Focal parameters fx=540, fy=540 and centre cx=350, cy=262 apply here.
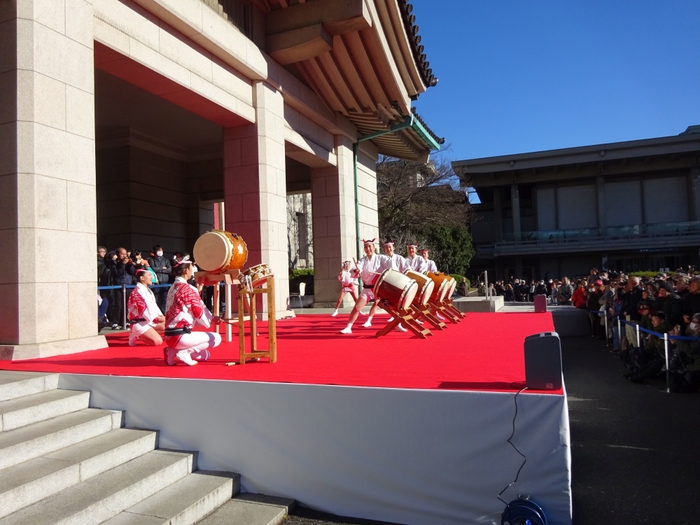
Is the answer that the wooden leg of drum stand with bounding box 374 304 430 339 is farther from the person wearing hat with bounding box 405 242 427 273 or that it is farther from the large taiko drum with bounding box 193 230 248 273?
the large taiko drum with bounding box 193 230 248 273

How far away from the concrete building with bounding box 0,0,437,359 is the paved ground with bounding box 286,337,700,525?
3.74 meters

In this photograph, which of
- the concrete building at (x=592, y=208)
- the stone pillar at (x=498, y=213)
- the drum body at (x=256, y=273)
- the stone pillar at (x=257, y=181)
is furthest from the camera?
the stone pillar at (x=498, y=213)

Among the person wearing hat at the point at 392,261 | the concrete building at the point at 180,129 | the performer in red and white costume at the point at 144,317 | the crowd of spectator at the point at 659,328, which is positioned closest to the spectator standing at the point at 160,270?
the concrete building at the point at 180,129

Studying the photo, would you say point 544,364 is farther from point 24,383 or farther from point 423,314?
point 423,314

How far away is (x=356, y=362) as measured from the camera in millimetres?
5090

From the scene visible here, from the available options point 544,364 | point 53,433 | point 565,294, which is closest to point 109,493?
point 53,433

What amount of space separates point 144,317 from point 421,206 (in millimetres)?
20277

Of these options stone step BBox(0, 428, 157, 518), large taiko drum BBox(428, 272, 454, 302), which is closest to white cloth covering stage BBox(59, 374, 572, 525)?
stone step BBox(0, 428, 157, 518)

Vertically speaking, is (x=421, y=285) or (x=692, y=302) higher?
(x=421, y=285)

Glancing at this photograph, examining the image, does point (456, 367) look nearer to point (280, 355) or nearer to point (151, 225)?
point (280, 355)

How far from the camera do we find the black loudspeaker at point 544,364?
3.52 metres

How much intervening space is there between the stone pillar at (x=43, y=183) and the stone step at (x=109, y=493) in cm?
226

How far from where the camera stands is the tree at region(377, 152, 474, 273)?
25156 mm

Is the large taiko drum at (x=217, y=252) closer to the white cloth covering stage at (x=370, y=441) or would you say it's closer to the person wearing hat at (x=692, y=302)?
the white cloth covering stage at (x=370, y=441)
